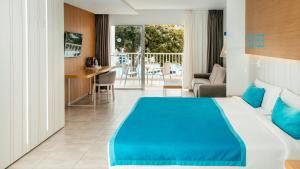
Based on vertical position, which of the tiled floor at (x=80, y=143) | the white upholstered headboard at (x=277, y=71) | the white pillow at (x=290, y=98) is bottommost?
the tiled floor at (x=80, y=143)

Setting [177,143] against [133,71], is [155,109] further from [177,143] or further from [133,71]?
[133,71]

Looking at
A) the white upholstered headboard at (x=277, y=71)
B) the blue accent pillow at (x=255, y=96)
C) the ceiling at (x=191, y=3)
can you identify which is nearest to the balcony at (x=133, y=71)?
the ceiling at (x=191, y=3)

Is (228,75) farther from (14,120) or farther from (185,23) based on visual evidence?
(185,23)

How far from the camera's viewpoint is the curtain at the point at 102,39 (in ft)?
35.9

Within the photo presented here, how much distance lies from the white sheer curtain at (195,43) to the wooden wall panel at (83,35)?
275 centimetres

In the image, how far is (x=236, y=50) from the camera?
6.16m

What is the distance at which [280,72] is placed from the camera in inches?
A: 189

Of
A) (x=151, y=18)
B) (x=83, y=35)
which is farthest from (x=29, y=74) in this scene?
(x=151, y=18)

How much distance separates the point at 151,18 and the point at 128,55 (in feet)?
4.48

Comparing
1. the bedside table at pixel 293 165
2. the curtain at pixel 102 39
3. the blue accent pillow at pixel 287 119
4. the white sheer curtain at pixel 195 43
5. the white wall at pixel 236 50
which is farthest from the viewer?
the curtain at pixel 102 39

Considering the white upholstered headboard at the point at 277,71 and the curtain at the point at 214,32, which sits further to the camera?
the curtain at the point at 214,32

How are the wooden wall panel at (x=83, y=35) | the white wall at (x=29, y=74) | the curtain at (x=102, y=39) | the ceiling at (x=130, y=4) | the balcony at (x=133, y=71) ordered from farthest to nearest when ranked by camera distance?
the balcony at (x=133, y=71)
the curtain at (x=102, y=39)
the wooden wall panel at (x=83, y=35)
the ceiling at (x=130, y=4)
the white wall at (x=29, y=74)

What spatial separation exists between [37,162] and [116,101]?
481 cm

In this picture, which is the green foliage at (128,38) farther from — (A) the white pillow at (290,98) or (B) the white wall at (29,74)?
(A) the white pillow at (290,98)
